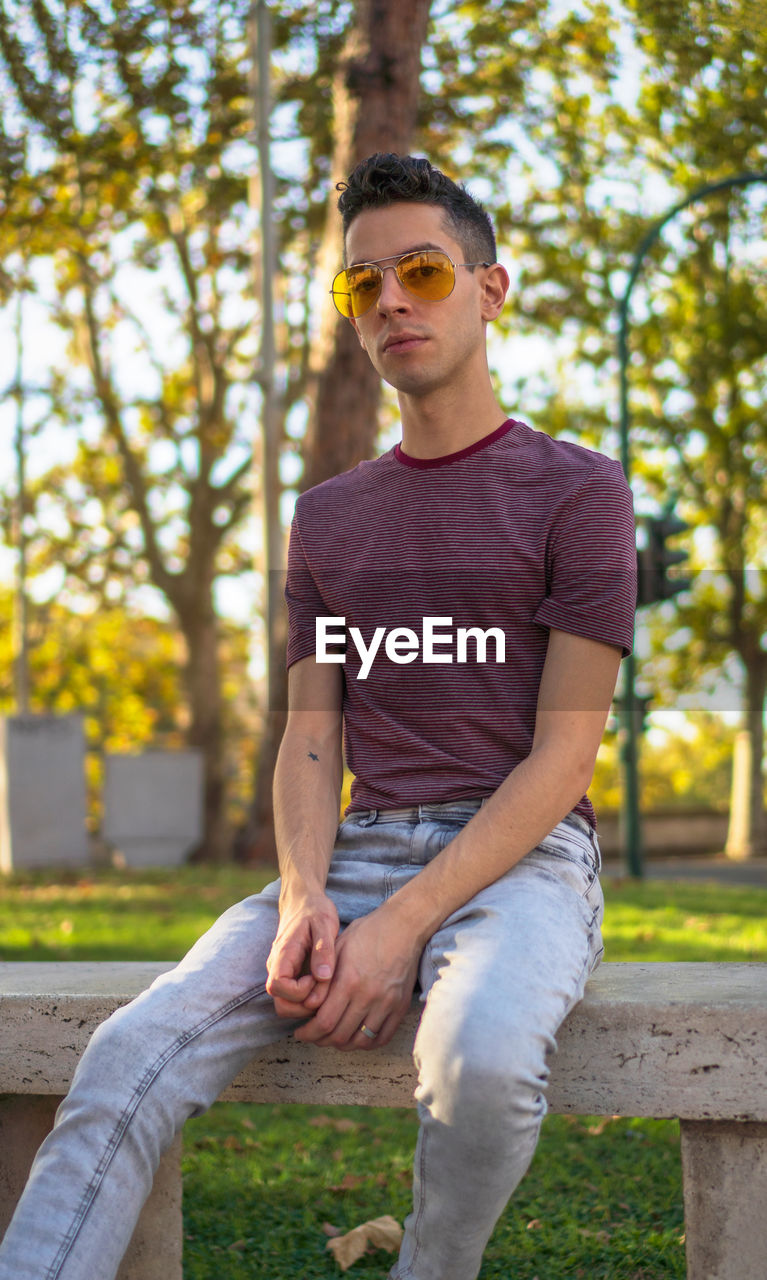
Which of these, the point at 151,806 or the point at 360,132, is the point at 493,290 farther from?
the point at 151,806

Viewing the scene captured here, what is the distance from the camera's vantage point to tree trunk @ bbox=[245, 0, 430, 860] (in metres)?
10.9

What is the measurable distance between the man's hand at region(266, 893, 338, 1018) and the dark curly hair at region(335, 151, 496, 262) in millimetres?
1486

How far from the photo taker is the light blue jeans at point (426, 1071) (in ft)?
6.87

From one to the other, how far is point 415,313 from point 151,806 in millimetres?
16527

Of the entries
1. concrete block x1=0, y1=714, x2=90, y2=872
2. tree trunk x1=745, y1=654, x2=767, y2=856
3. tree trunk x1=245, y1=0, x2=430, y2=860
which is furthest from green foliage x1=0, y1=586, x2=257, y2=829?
tree trunk x1=245, y1=0, x2=430, y2=860

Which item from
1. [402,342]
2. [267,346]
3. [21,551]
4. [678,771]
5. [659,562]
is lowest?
[678,771]

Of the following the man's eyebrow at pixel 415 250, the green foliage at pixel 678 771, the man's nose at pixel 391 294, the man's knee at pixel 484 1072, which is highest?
the man's eyebrow at pixel 415 250

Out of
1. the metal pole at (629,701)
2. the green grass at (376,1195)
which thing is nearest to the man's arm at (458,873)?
the green grass at (376,1195)

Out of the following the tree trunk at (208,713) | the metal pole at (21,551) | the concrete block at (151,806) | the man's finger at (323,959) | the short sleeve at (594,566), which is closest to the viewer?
the man's finger at (323,959)

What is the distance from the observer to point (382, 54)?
1091 centimetres

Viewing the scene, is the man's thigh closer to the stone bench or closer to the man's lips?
the stone bench

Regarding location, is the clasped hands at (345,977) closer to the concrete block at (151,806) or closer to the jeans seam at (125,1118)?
the jeans seam at (125,1118)

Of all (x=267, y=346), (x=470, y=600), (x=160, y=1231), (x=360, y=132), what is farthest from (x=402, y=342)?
(x=267, y=346)

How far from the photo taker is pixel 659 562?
12867 mm
